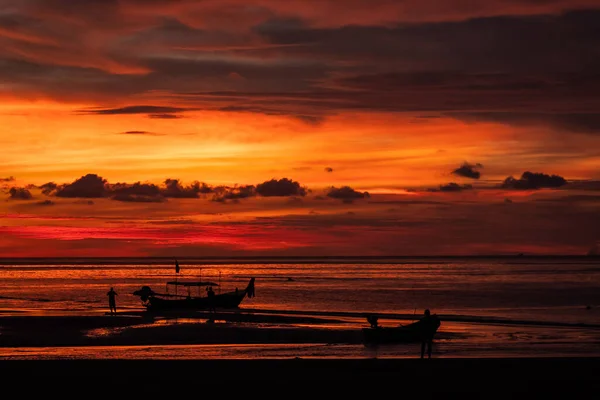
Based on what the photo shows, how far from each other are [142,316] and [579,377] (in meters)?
37.6

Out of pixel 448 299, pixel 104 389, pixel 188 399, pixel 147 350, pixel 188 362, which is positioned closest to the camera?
pixel 188 399

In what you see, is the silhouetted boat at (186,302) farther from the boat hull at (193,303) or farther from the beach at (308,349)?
the beach at (308,349)

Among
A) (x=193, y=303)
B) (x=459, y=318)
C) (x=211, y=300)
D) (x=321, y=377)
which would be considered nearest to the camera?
(x=321, y=377)

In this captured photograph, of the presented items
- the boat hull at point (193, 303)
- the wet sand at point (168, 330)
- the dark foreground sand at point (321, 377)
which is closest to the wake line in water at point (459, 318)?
the boat hull at point (193, 303)

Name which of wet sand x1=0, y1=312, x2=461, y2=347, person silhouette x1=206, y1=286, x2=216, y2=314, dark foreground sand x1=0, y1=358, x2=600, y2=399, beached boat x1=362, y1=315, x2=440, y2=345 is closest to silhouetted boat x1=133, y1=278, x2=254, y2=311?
person silhouette x1=206, y1=286, x2=216, y2=314

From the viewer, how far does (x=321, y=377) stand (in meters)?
23.9

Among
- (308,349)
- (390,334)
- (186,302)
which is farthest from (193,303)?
(308,349)

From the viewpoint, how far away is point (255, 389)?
21.8 meters

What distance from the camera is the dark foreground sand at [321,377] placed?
21.5m

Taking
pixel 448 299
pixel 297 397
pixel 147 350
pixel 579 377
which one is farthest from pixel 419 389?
pixel 448 299

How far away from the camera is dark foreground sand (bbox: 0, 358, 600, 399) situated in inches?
845

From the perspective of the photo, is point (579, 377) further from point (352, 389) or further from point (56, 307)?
point (56, 307)

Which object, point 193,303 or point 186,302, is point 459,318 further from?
point 186,302

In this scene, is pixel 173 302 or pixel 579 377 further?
pixel 173 302
